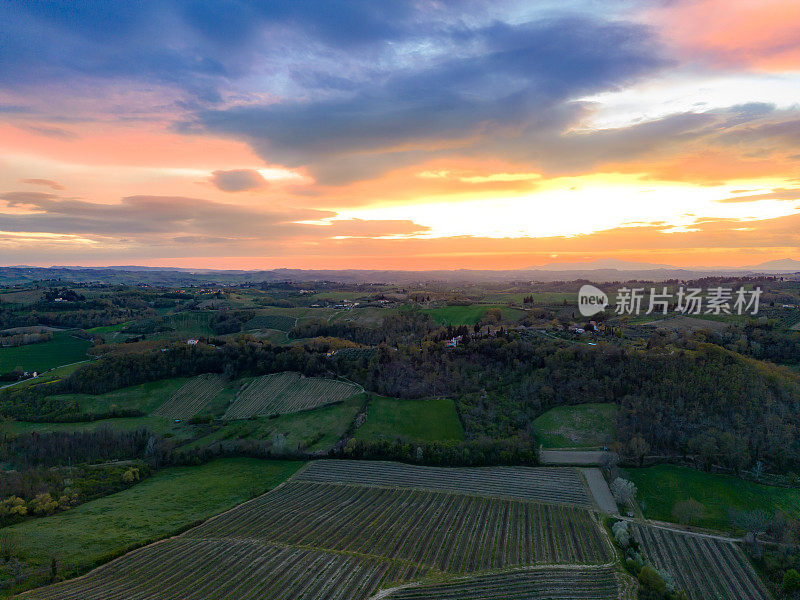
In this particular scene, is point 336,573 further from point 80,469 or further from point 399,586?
point 80,469

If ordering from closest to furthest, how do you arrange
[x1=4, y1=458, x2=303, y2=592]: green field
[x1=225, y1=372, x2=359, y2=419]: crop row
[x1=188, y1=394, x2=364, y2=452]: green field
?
[x1=4, y1=458, x2=303, y2=592]: green field, [x1=188, y1=394, x2=364, y2=452]: green field, [x1=225, y1=372, x2=359, y2=419]: crop row

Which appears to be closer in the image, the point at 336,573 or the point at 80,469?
the point at 336,573

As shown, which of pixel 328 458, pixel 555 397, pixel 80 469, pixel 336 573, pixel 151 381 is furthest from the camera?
pixel 151 381

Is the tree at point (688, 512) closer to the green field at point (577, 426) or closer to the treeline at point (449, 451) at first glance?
the green field at point (577, 426)

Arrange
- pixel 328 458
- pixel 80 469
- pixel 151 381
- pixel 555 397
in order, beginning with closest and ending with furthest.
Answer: pixel 80 469 → pixel 328 458 → pixel 555 397 → pixel 151 381

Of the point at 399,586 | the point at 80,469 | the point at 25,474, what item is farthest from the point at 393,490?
the point at 25,474
